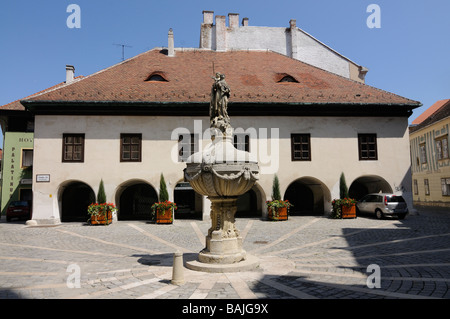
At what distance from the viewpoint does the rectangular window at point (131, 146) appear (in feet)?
59.7

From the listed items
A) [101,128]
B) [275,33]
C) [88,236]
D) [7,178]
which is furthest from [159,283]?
[275,33]

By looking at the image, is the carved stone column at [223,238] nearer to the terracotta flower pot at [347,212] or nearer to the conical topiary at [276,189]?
the conical topiary at [276,189]

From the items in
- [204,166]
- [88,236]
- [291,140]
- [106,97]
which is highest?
[106,97]

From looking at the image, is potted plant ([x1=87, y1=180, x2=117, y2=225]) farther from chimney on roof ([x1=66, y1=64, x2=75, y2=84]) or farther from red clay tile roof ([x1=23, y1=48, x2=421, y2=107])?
chimney on roof ([x1=66, y1=64, x2=75, y2=84])

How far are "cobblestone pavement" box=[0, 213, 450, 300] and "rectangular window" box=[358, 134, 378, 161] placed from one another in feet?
22.1

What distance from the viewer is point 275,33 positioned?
26969 millimetres

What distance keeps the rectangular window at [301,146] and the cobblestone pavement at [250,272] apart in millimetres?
6363

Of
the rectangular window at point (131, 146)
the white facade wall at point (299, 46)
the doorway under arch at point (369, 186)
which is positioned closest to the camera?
the rectangular window at point (131, 146)

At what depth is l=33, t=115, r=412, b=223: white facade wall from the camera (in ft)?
58.3

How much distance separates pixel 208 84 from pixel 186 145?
4.35 metres

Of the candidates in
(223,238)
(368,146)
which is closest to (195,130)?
(368,146)

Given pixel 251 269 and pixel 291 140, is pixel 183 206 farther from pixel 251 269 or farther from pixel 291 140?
pixel 251 269

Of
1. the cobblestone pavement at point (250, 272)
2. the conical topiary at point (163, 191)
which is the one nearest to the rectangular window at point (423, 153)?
the cobblestone pavement at point (250, 272)

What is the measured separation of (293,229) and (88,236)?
8.88 metres
